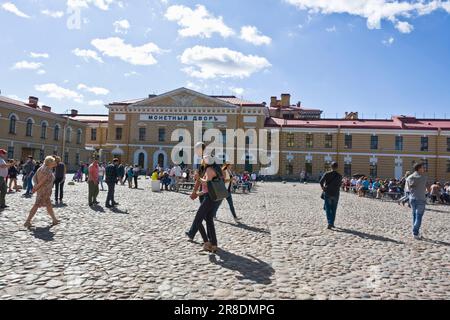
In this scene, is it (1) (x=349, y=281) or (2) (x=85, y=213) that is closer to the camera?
(1) (x=349, y=281)

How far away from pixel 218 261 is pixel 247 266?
49cm

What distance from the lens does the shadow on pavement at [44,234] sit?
646cm

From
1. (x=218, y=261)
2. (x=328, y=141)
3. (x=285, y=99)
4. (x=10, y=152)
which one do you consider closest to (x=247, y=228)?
(x=218, y=261)

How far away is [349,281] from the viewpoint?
4.62 m

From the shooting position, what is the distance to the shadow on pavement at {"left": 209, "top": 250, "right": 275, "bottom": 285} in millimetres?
4664

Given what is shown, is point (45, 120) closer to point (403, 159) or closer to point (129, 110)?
point (129, 110)

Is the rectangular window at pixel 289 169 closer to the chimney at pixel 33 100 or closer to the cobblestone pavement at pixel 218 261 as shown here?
the chimney at pixel 33 100

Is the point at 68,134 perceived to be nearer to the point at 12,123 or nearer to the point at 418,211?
the point at 12,123

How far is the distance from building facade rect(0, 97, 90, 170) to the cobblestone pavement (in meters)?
29.6

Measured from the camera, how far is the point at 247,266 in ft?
17.0

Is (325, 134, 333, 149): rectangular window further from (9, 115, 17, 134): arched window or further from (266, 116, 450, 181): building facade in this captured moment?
(9, 115, 17, 134): arched window

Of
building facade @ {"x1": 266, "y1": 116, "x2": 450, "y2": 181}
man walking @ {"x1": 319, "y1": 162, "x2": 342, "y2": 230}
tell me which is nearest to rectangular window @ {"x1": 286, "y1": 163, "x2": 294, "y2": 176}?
building facade @ {"x1": 266, "y1": 116, "x2": 450, "y2": 181}
